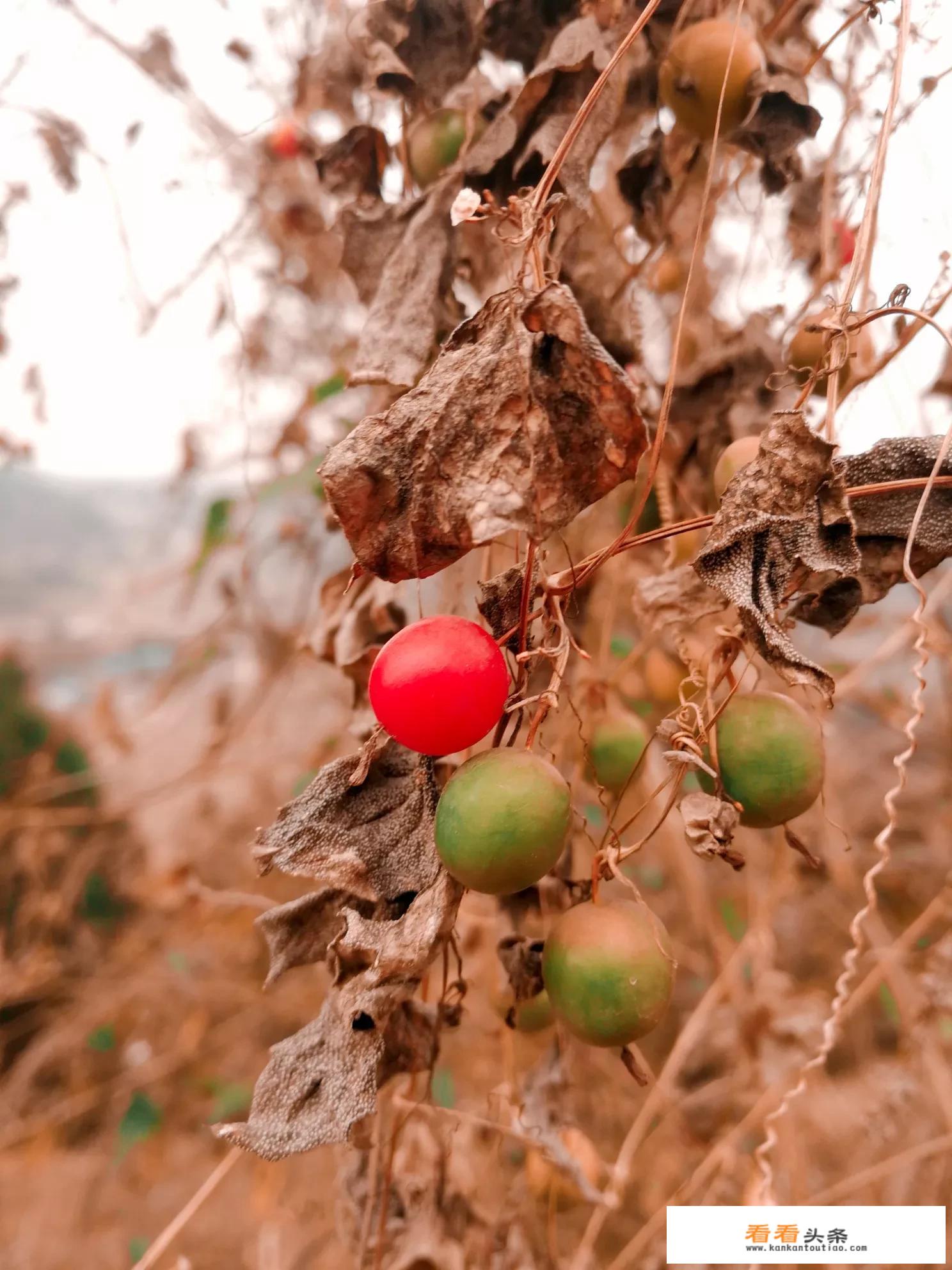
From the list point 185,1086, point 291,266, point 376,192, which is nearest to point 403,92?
point 376,192

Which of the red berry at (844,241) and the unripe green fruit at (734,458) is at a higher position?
the red berry at (844,241)

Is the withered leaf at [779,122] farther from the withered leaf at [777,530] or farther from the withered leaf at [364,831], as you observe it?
the withered leaf at [364,831]

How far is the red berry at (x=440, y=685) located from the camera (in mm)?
444

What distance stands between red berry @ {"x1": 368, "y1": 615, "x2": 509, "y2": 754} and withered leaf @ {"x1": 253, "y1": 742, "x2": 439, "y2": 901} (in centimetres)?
8

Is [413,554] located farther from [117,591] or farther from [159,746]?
[117,591]

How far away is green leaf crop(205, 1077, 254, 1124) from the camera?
1.76 meters

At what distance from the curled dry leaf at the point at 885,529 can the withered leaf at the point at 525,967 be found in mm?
288

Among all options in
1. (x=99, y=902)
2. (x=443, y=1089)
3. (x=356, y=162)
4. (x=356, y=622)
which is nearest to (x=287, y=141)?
(x=356, y=162)

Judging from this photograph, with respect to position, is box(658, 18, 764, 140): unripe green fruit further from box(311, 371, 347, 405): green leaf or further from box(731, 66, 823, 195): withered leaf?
box(311, 371, 347, 405): green leaf

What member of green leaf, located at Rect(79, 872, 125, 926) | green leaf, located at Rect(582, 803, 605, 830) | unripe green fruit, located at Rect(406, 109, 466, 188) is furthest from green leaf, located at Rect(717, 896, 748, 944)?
green leaf, located at Rect(79, 872, 125, 926)

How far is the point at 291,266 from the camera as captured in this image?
1386 millimetres

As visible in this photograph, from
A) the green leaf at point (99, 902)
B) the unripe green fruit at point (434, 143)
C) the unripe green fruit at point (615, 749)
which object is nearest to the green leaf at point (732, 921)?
the unripe green fruit at point (615, 749)

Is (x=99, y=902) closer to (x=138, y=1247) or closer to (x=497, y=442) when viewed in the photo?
(x=138, y=1247)

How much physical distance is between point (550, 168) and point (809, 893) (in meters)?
1.77
